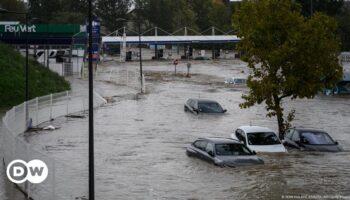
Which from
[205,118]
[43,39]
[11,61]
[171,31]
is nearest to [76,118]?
[205,118]

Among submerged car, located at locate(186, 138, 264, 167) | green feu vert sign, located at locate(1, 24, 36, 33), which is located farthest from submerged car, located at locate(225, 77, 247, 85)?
submerged car, located at locate(186, 138, 264, 167)

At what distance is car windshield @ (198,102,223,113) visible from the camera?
4406 cm

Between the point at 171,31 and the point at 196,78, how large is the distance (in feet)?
311

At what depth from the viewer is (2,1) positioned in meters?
124

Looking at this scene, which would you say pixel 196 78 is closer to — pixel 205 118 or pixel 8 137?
pixel 205 118

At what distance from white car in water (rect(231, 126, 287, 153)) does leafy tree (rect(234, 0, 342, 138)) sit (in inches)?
109

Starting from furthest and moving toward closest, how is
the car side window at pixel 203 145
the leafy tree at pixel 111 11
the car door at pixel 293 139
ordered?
the leafy tree at pixel 111 11 → the car door at pixel 293 139 → the car side window at pixel 203 145

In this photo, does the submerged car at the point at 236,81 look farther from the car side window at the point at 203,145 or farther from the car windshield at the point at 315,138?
the car side window at the point at 203,145

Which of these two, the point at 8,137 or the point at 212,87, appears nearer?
the point at 8,137

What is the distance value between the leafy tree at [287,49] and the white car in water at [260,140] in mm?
2768

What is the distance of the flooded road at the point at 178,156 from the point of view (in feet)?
64.4

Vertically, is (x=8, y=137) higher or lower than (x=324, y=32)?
lower

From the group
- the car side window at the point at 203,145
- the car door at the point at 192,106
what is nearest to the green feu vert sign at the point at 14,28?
the car door at the point at 192,106

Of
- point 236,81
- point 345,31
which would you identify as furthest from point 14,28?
point 345,31
